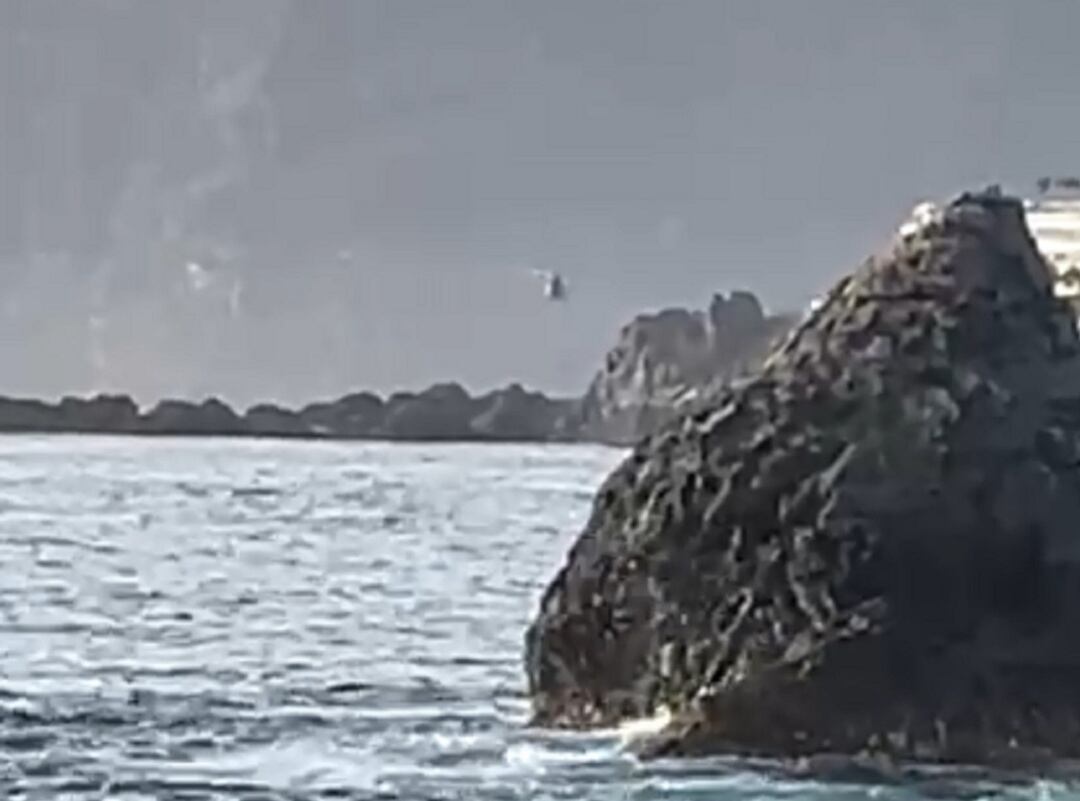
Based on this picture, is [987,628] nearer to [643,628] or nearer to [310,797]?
[643,628]

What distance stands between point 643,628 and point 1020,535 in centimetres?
176

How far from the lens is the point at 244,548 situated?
38656mm

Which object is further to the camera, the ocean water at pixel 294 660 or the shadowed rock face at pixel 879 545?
the ocean water at pixel 294 660

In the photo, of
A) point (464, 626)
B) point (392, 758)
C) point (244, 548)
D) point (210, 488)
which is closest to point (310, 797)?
point (392, 758)

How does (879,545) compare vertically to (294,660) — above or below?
above

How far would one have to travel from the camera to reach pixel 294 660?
23469 millimetres

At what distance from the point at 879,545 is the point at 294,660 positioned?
765cm

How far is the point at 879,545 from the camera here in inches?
648

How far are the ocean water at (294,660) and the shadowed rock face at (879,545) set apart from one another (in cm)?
40

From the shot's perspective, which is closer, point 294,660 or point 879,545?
point 879,545

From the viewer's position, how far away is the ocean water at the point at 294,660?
16.7 m

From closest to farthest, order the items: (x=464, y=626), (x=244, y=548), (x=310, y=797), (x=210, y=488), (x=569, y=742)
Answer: (x=310, y=797) → (x=569, y=742) → (x=464, y=626) → (x=244, y=548) → (x=210, y=488)

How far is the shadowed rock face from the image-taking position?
1648cm

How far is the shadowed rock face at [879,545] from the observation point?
649 inches
